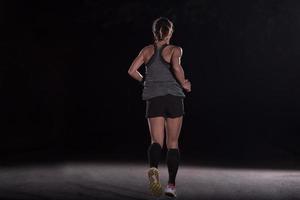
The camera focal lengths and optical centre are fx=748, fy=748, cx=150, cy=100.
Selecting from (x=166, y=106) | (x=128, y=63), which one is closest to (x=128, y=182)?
(x=166, y=106)

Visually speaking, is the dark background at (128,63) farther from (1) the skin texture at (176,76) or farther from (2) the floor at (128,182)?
(1) the skin texture at (176,76)

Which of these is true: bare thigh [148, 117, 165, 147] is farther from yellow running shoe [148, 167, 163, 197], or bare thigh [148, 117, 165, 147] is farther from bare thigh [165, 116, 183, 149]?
yellow running shoe [148, 167, 163, 197]

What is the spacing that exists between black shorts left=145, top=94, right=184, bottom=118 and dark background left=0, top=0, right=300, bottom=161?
916 cm

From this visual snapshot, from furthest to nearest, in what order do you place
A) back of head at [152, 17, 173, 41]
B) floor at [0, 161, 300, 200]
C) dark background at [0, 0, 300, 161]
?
dark background at [0, 0, 300, 161], floor at [0, 161, 300, 200], back of head at [152, 17, 173, 41]

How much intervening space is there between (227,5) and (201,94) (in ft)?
15.3

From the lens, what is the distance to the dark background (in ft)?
67.6

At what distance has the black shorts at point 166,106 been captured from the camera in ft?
26.0

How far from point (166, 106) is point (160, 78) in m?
0.31

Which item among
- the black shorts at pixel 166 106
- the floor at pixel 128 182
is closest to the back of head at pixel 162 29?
the black shorts at pixel 166 106

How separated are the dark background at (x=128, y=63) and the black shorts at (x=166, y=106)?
30.1ft

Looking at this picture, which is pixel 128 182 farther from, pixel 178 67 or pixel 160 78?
pixel 178 67

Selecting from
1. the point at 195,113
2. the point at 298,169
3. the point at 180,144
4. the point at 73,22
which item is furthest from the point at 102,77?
the point at 298,169

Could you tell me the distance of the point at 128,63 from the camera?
86.7 feet

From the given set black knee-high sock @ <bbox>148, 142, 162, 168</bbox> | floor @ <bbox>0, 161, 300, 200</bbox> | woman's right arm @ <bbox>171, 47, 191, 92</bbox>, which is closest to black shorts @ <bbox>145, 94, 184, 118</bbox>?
woman's right arm @ <bbox>171, 47, 191, 92</bbox>
